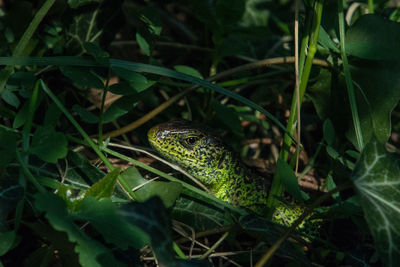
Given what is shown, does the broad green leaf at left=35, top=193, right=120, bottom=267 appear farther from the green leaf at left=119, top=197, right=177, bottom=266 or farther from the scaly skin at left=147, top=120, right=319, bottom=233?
the scaly skin at left=147, top=120, right=319, bottom=233

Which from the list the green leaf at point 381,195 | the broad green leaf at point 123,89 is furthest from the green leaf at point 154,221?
the broad green leaf at point 123,89

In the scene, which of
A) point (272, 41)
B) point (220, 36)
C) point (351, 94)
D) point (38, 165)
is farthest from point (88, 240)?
point (272, 41)

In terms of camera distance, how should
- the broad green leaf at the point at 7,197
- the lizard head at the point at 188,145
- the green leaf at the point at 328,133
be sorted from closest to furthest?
the broad green leaf at the point at 7,197 → the green leaf at the point at 328,133 → the lizard head at the point at 188,145

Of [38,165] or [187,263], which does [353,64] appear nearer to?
[187,263]

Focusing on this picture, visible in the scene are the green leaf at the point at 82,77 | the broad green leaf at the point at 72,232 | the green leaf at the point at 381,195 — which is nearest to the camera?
the broad green leaf at the point at 72,232

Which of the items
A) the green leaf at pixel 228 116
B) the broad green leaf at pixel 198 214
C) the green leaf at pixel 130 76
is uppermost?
the green leaf at pixel 130 76

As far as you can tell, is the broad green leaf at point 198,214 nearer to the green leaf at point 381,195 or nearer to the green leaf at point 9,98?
the green leaf at point 381,195
